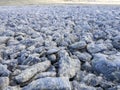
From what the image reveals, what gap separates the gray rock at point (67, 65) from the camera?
3301mm

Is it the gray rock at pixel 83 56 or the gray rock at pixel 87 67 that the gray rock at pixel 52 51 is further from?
the gray rock at pixel 87 67

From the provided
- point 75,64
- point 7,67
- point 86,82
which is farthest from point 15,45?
point 86,82

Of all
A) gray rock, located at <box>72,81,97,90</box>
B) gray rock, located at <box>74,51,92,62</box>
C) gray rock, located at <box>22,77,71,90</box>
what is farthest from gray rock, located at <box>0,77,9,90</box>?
gray rock, located at <box>74,51,92,62</box>

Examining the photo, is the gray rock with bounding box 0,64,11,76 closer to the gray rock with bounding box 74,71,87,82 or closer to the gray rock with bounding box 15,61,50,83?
the gray rock with bounding box 15,61,50,83

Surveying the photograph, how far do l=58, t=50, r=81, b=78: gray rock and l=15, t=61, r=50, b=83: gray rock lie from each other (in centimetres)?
19

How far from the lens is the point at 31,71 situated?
3.29m

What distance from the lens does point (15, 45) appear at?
4.67m

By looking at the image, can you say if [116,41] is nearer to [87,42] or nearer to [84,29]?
[87,42]

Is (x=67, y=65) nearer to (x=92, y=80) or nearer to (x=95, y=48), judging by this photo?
(x=92, y=80)

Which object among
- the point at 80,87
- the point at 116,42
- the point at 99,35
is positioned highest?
the point at 80,87

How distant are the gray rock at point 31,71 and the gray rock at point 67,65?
187mm

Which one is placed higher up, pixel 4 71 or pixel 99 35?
pixel 4 71

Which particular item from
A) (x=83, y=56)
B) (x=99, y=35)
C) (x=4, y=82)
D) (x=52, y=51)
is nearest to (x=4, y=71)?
(x=4, y=82)

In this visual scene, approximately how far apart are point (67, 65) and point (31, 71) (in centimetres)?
48
